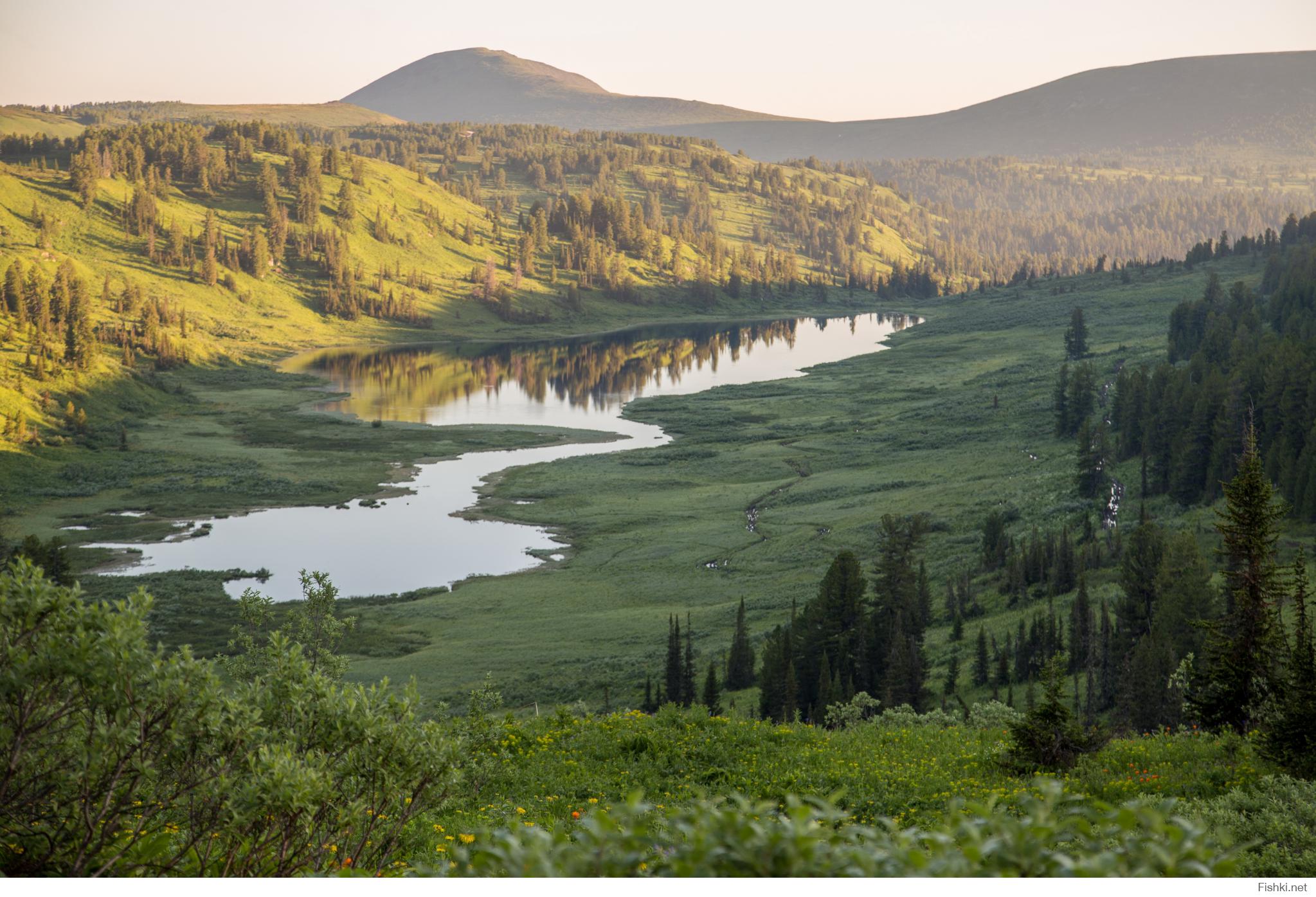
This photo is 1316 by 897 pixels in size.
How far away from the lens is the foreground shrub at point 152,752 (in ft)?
36.8

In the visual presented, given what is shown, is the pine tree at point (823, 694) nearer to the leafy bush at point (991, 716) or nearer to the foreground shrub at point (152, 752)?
the leafy bush at point (991, 716)

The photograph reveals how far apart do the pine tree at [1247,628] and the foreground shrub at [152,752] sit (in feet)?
68.0

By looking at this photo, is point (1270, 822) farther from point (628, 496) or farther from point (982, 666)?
point (628, 496)

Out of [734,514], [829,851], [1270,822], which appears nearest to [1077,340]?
[734,514]

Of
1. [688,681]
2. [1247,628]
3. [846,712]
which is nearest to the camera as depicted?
[1247,628]

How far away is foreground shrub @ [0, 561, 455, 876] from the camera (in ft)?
36.8

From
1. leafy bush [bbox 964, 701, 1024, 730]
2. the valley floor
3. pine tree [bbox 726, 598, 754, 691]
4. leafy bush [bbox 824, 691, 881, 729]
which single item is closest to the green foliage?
leafy bush [bbox 964, 701, 1024, 730]

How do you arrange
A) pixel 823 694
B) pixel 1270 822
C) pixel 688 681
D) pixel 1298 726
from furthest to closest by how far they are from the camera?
pixel 688 681
pixel 823 694
pixel 1298 726
pixel 1270 822

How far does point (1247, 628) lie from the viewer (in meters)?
27.0

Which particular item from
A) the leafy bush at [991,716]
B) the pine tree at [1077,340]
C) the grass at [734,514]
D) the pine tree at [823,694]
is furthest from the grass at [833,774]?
the pine tree at [1077,340]

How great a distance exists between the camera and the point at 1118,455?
109938mm

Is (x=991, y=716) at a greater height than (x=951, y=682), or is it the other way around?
(x=991, y=716)

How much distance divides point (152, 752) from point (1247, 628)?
25788mm

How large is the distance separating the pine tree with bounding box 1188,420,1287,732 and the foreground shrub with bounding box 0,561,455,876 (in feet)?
68.0
